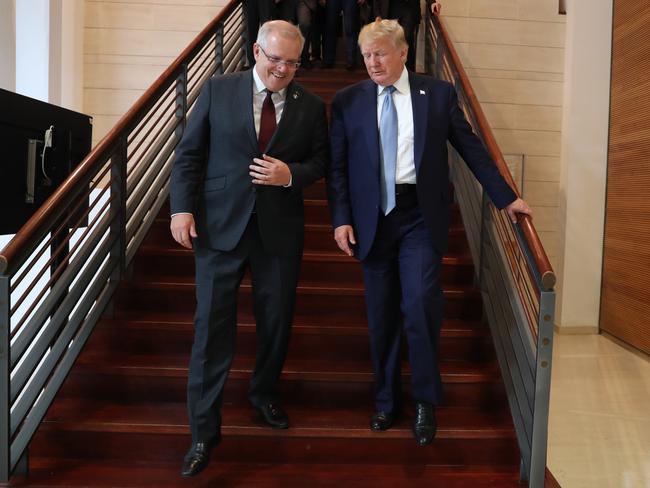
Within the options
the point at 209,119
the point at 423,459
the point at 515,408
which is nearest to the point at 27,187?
the point at 209,119

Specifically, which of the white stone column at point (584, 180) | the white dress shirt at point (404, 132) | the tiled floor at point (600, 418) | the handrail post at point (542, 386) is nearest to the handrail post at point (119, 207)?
the white dress shirt at point (404, 132)

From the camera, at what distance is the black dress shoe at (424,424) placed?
2189 millimetres

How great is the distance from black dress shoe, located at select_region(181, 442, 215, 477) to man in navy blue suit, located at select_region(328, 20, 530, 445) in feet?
2.21

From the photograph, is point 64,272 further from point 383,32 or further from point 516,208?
point 516,208

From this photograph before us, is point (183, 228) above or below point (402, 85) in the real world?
below

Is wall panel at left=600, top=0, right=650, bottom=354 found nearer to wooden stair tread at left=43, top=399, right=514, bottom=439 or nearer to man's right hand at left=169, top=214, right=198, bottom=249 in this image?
wooden stair tread at left=43, top=399, right=514, bottom=439

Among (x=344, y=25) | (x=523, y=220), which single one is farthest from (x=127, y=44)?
(x=523, y=220)

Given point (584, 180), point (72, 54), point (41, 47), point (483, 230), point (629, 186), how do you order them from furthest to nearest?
1. point (72, 54)
2. point (584, 180)
3. point (41, 47)
4. point (629, 186)
5. point (483, 230)

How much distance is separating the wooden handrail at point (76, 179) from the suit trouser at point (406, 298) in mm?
1177

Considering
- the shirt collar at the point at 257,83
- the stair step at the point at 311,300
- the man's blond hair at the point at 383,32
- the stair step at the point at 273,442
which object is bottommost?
the stair step at the point at 273,442

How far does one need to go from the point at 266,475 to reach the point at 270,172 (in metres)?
1.13

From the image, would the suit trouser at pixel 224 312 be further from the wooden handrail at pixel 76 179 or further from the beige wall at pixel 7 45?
the beige wall at pixel 7 45

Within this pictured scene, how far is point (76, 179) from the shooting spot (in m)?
2.24

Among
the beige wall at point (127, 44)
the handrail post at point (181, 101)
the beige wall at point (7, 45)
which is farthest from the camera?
the beige wall at point (127, 44)
